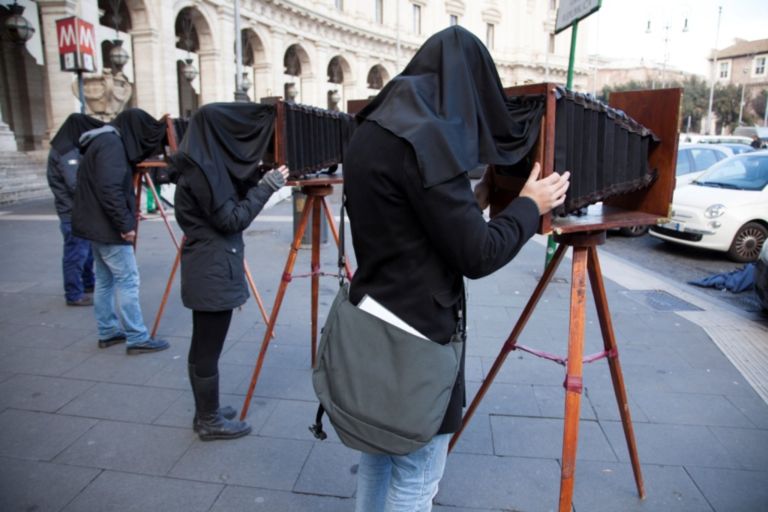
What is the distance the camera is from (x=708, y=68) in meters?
78.4

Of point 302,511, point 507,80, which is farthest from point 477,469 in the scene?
point 507,80

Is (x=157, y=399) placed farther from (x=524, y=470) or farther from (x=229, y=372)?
(x=524, y=470)

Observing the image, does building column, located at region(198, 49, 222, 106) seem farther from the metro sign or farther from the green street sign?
the green street sign

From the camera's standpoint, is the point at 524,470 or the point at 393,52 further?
the point at 393,52

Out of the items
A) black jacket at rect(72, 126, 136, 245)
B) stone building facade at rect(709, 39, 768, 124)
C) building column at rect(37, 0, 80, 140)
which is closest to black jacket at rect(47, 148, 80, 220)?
black jacket at rect(72, 126, 136, 245)

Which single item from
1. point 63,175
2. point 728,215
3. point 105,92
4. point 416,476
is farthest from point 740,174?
point 105,92

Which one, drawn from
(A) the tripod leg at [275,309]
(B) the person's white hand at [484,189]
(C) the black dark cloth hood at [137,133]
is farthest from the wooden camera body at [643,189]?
(C) the black dark cloth hood at [137,133]

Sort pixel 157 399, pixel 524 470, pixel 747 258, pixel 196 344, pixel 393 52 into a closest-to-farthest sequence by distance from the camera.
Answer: pixel 524 470, pixel 196 344, pixel 157 399, pixel 747 258, pixel 393 52

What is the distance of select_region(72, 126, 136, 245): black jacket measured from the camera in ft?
13.8

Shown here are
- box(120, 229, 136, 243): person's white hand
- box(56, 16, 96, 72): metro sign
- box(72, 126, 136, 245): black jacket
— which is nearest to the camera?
box(72, 126, 136, 245): black jacket

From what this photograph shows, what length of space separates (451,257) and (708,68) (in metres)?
93.8

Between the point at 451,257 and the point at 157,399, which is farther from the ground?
the point at 451,257

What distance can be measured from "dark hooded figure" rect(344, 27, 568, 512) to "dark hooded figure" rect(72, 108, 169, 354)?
323cm

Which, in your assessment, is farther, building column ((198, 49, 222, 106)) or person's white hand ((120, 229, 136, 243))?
building column ((198, 49, 222, 106))
